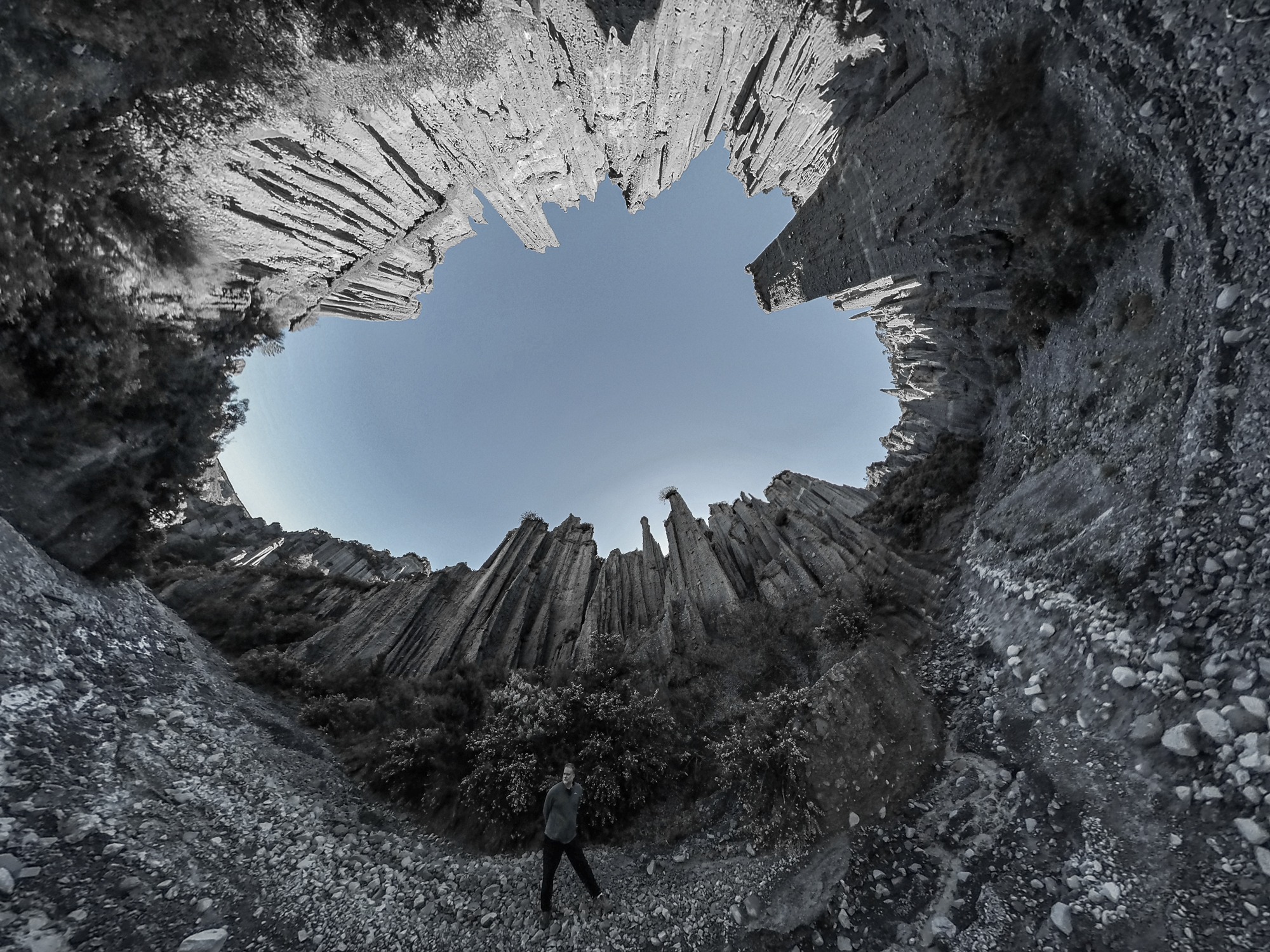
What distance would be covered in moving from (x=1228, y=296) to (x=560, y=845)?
39.8ft

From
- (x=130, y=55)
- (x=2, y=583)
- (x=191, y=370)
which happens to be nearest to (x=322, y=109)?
(x=130, y=55)

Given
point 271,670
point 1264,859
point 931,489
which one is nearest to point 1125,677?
point 1264,859

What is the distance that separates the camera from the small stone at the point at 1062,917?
456 cm

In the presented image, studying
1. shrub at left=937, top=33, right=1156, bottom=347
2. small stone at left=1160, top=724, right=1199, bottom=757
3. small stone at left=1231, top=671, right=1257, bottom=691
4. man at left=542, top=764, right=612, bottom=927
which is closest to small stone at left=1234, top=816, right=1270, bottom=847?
small stone at left=1160, top=724, right=1199, bottom=757

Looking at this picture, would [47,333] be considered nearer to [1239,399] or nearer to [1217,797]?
[1217,797]

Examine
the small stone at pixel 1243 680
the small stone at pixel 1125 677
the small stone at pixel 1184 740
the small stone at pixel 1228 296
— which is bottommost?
the small stone at pixel 1184 740

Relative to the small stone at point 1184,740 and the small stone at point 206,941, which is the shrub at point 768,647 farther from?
the small stone at point 206,941

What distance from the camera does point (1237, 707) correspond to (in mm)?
4473

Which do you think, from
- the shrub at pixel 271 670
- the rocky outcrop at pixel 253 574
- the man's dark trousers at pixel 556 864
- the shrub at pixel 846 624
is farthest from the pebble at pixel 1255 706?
the shrub at pixel 271 670

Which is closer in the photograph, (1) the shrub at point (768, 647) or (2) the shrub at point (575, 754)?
(2) the shrub at point (575, 754)

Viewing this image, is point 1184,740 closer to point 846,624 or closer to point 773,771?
point 773,771

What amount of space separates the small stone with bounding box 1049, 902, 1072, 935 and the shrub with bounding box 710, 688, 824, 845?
288 cm

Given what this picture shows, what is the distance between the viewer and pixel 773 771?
776 centimetres

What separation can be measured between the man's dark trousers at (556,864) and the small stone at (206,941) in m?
4.09
